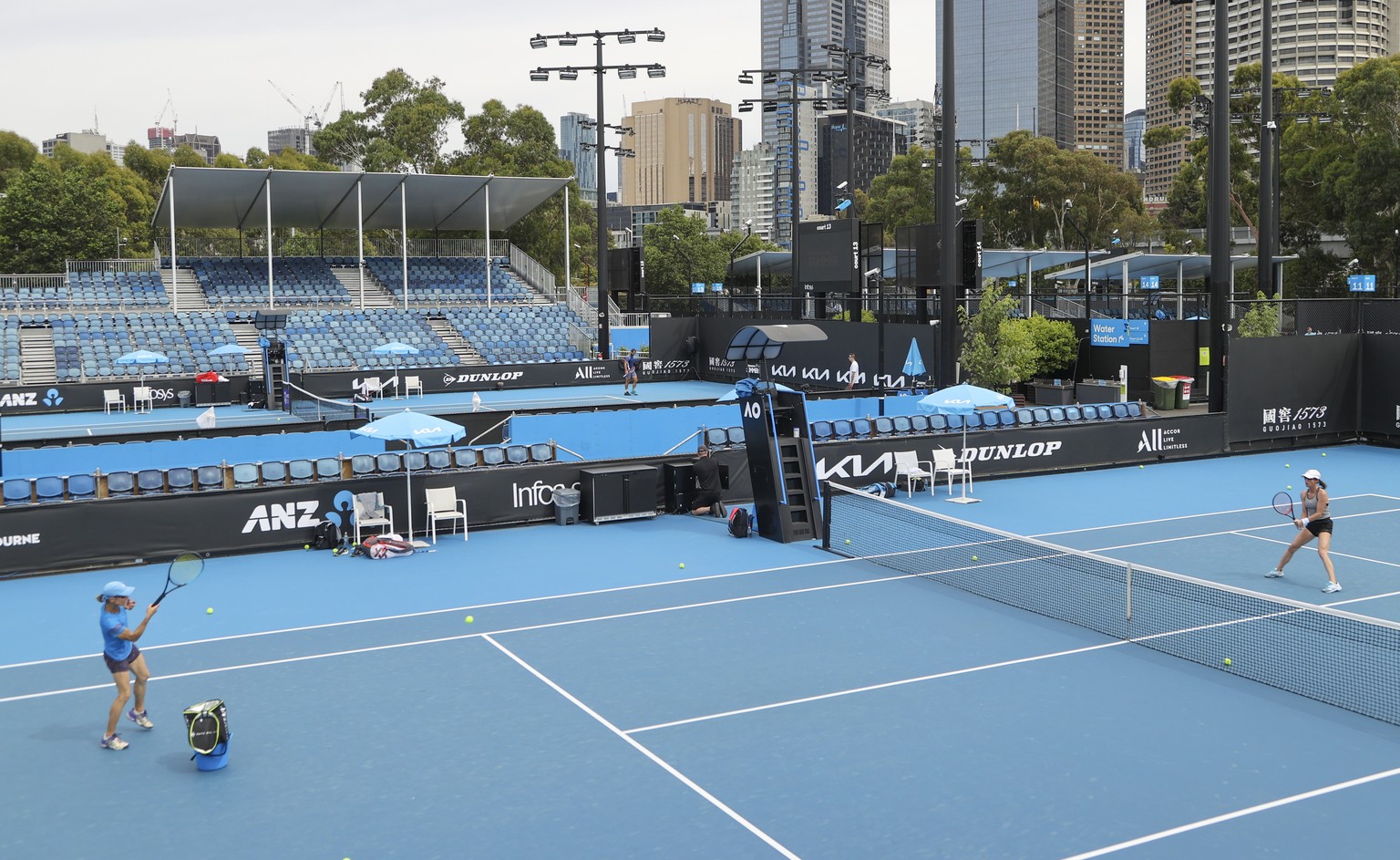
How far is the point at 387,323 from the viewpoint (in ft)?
165

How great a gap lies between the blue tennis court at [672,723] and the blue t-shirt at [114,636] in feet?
2.88

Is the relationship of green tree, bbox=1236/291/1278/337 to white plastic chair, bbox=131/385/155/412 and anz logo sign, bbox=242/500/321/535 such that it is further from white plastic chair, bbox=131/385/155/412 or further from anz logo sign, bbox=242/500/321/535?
white plastic chair, bbox=131/385/155/412

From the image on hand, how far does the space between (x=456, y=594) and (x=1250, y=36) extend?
17177cm

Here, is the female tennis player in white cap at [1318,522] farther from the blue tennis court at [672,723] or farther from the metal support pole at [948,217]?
the metal support pole at [948,217]

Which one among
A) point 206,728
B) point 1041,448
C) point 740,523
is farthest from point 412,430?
point 1041,448

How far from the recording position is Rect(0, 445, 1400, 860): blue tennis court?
28.9 ft

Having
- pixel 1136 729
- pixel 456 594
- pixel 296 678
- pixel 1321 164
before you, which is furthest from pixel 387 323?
pixel 1321 164

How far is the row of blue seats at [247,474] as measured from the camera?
1778 cm

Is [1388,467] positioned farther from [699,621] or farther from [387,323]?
[387,323]

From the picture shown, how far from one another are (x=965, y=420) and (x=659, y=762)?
15.5 meters

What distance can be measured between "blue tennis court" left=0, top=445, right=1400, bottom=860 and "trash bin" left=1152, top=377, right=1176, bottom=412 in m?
19.0

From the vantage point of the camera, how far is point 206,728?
975cm

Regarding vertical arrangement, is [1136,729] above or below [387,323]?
below

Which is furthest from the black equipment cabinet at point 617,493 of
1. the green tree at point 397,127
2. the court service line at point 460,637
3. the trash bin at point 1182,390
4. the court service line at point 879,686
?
the green tree at point 397,127
